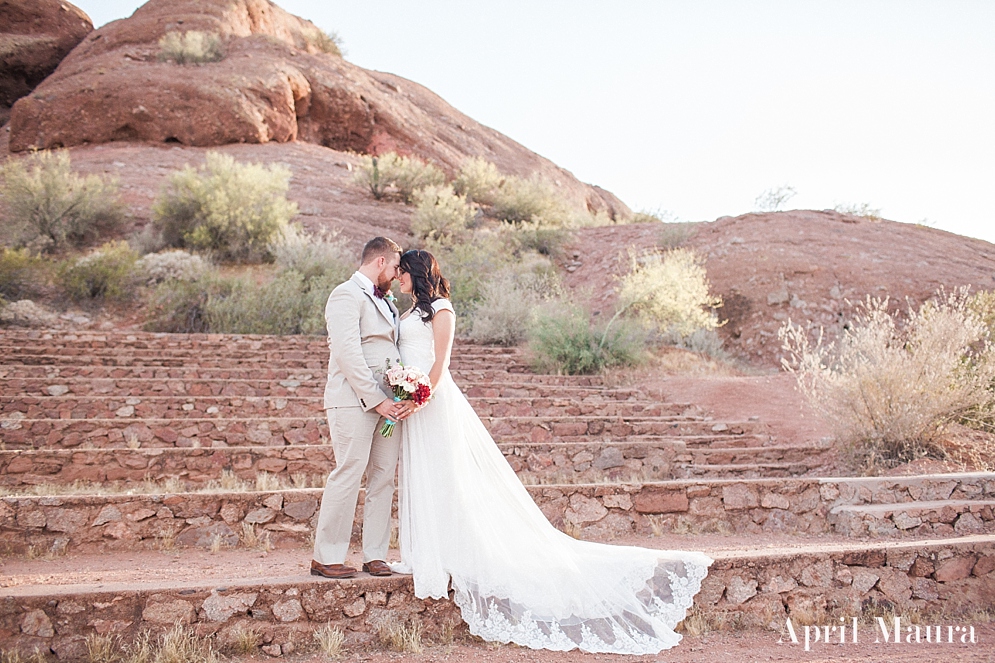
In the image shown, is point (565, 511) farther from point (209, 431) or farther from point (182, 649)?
point (209, 431)

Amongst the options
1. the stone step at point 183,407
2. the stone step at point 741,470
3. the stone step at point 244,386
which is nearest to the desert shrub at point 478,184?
the stone step at point 244,386

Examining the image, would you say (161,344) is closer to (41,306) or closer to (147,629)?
(41,306)

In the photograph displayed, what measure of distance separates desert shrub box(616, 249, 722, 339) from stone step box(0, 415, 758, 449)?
6.84 m

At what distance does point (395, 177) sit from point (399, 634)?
21.6 m

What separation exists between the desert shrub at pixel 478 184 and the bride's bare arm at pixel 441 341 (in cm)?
2171

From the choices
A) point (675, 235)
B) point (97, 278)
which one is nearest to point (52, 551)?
point (97, 278)

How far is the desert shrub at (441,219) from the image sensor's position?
68.4 feet

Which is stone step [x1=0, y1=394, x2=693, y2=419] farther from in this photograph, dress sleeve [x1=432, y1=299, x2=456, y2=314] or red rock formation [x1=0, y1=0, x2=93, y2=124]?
red rock formation [x1=0, y1=0, x2=93, y2=124]

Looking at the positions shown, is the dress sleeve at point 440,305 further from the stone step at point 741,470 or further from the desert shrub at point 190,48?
the desert shrub at point 190,48

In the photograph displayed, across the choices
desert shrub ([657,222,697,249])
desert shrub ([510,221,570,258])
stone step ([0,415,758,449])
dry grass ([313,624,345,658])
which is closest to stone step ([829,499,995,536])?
stone step ([0,415,758,449])

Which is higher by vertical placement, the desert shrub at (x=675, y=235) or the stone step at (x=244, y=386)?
the desert shrub at (x=675, y=235)

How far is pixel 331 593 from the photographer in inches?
162

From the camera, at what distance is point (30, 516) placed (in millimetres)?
5203

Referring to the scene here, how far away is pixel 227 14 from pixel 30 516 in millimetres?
31323
